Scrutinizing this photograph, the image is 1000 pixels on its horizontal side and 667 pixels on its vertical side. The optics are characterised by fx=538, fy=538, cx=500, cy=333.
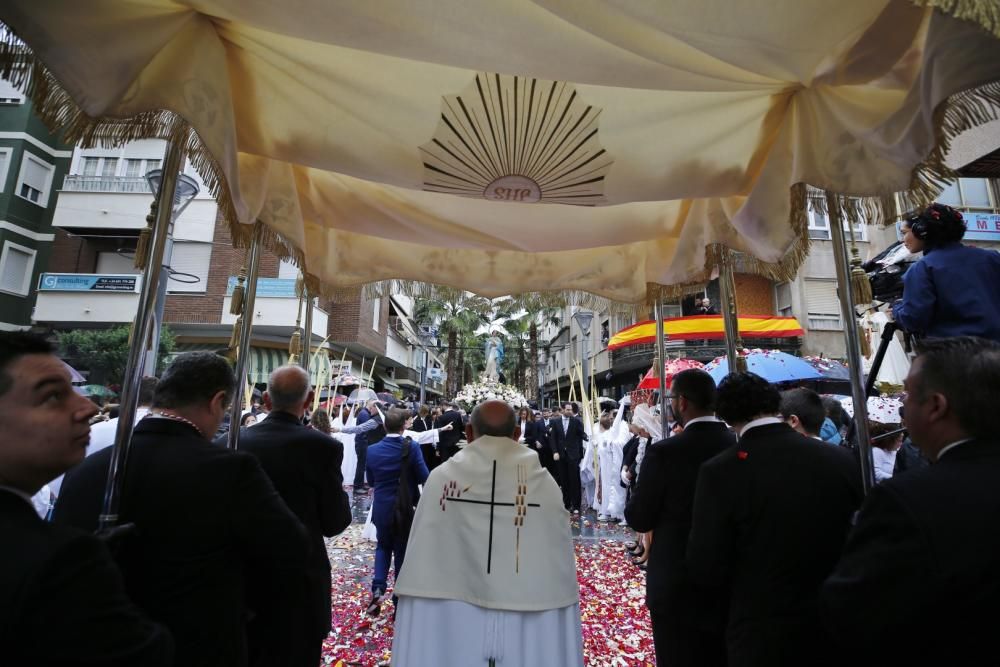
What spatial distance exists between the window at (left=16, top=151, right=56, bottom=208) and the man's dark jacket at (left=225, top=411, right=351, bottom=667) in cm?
2656

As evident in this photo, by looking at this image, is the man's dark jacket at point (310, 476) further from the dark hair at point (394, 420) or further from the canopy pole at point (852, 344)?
the dark hair at point (394, 420)

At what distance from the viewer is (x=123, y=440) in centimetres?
196

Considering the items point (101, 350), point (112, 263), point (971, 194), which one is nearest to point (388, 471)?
point (101, 350)

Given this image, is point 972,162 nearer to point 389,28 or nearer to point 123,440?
point 389,28

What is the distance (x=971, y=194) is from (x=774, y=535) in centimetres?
2157

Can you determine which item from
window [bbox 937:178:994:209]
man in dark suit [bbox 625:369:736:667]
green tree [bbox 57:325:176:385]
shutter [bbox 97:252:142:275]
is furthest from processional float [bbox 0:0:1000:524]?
shutter [bbox 97:252:142:275]

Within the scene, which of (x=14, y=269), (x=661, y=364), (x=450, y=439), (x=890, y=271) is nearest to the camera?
(x=890, y=271)

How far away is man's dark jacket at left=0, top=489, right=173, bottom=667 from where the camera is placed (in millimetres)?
943

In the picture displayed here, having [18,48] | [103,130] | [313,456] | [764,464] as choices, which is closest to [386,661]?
[313,456]

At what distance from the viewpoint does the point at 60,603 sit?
99cm

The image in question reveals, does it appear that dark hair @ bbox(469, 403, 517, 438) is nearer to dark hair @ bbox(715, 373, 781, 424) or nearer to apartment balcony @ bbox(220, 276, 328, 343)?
dark hair @ bbox(715, 373, 781, 424)

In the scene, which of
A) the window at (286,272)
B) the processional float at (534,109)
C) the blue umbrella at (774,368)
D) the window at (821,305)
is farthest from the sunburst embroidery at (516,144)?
the window at (821,305)

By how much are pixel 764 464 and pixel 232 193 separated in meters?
2.74

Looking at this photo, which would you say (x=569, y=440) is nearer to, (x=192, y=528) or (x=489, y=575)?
(x=489, y=575)
